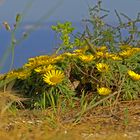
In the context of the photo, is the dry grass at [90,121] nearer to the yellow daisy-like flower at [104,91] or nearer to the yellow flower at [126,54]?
the yellow daisy-like flower at [104,91]

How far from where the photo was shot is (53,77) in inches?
158

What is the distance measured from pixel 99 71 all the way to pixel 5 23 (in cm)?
105

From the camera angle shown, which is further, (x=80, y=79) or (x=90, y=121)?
(x=80, y=79)

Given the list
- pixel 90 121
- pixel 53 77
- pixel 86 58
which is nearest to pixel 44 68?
pixel 53 77

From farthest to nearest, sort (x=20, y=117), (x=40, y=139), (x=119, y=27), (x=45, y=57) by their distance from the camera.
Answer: (x=119, y=27) < (x=45, y=57) < (x=20, y=117) < (x=40, y=139)

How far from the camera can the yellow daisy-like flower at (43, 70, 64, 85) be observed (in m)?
3.99

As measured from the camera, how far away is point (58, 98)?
13.0 ft

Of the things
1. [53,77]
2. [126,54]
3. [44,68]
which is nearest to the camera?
[53,77]

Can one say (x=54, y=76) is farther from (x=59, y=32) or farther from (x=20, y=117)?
(x=59, y=32)

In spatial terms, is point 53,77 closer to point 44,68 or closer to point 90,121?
point 44,68

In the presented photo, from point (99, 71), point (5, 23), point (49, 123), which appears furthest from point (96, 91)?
point (5, 23)

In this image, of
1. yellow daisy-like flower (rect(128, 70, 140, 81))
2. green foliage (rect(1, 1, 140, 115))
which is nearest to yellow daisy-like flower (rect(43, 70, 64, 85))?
green foliage (rect(1, 1, 140, 115))

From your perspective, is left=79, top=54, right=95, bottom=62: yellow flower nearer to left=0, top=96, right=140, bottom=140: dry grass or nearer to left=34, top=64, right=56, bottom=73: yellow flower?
left=34, top=64, right=56, bottom=73: yellow flower

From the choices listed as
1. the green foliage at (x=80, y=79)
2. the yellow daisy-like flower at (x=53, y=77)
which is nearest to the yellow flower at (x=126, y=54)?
the green foliage at (x=80, y=79)
